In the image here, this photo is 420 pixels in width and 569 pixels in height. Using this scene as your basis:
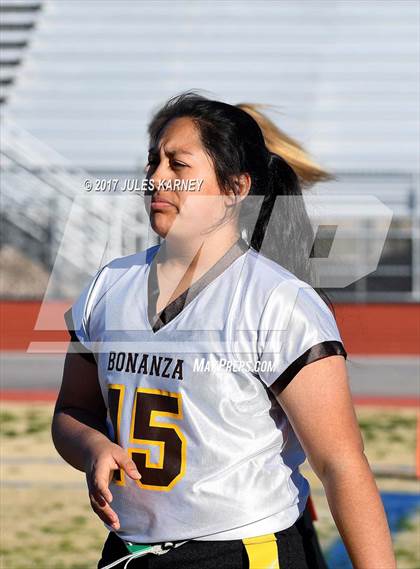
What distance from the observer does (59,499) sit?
475 cm

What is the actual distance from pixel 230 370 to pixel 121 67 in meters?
8.55

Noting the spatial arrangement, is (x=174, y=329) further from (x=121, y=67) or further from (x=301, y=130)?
(x=121, y=67)

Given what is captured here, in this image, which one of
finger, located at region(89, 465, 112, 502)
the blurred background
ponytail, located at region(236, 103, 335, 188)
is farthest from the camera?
the blurred background

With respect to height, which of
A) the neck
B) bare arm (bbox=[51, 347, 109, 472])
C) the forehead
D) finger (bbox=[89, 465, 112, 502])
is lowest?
bare arm (bbox=[51, 347, 109, 472])

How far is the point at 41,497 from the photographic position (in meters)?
4.76

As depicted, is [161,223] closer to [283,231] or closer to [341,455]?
[283,231]

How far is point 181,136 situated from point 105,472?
465mm

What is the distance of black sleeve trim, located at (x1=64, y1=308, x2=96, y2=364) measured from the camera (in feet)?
5.25

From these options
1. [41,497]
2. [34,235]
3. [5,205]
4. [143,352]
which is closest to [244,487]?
[143,352]

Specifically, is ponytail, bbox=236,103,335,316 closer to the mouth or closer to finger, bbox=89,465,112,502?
the mouth

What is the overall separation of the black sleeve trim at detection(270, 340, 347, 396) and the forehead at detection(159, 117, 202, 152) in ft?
1.04

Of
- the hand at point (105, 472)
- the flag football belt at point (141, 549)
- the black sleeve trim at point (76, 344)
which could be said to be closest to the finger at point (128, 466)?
the hand at point (105, 472)

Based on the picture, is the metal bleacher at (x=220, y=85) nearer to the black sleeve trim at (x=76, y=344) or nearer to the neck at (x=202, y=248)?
the black sleeve trim at (x=76, y=344)

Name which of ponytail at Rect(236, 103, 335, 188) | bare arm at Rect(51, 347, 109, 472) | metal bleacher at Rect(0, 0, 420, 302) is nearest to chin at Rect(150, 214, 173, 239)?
bare arm at Rect(51, 347, 109, 472)
